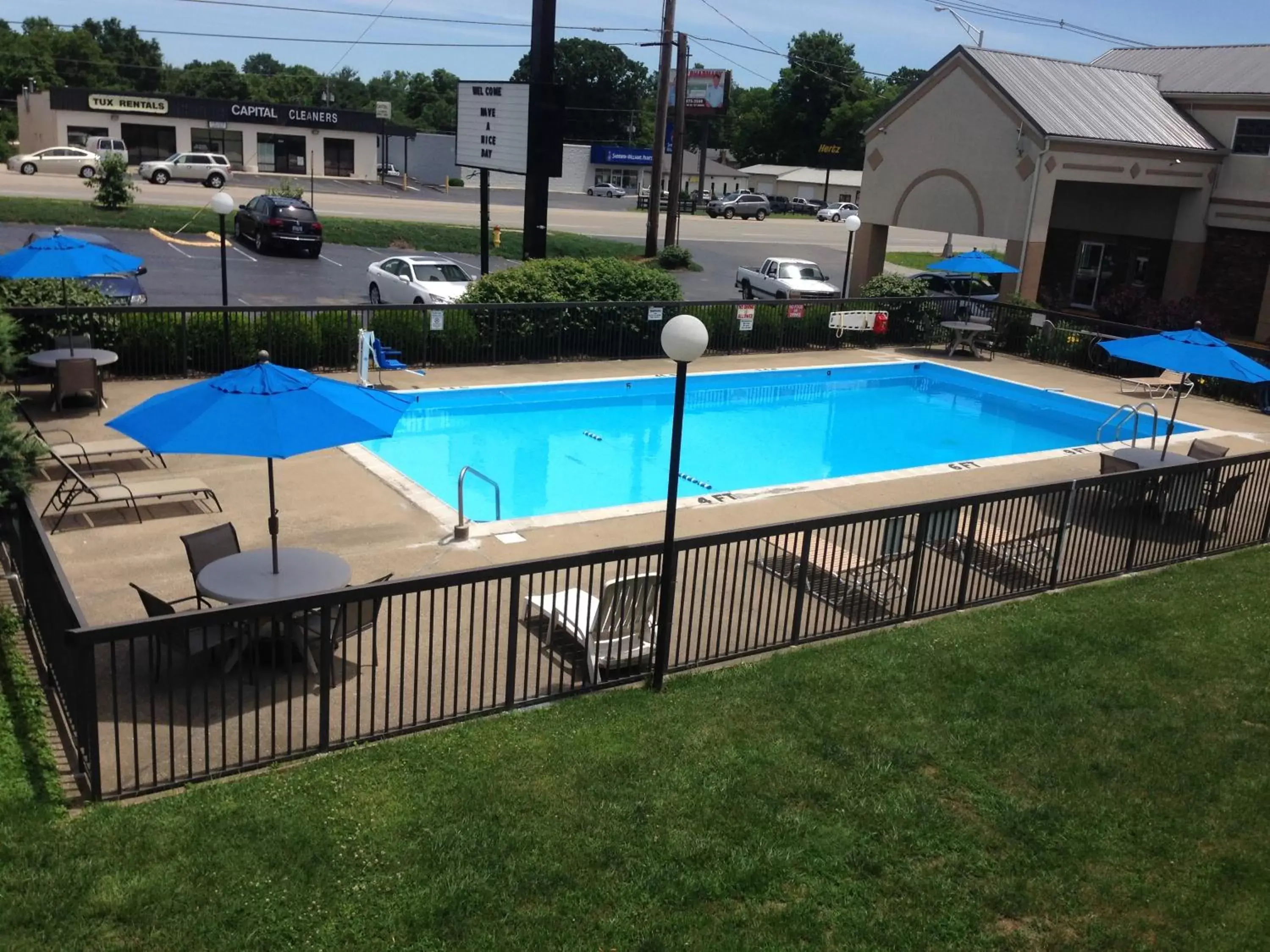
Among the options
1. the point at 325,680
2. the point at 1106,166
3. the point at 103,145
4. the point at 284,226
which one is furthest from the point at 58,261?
the point at 103,145

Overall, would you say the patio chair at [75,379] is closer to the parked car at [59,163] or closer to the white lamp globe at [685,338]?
the white lamp globe at [685,338]

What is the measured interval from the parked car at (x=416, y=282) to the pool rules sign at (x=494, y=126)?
2555mm

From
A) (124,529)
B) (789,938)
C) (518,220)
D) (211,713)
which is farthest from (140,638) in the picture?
(518,220)

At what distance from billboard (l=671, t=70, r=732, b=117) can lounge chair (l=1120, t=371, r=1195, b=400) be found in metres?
38.7

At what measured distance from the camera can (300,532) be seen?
1112 centimetres

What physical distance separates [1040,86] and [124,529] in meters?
26.7

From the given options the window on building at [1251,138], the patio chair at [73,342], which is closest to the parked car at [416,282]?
the patio chair at [73,342]

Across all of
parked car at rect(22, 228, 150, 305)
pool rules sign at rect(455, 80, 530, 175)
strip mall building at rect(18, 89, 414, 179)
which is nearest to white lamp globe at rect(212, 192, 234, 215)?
parked car at rect(22, 228, 150, 305)

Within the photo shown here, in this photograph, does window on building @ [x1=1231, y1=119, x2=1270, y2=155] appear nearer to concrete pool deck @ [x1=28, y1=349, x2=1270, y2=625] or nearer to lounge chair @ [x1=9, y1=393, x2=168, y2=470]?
concrete pool deck @ [x1=28, y1=349, x2=1270, y2=625]

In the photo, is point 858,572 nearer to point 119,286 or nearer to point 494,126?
point 119,286

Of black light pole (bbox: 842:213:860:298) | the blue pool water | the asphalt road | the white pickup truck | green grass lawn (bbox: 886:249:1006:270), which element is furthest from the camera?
green grass lawn (bbox: 886:249:1006:270)

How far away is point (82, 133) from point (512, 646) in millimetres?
68065

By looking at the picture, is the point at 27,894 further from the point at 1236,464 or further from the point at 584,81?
the point at 584,81

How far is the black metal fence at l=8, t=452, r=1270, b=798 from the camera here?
253 inches
